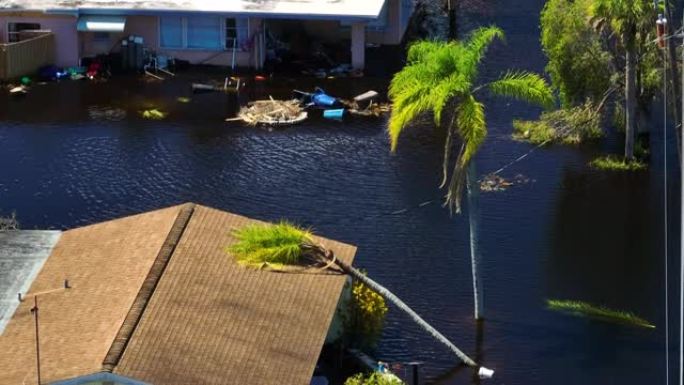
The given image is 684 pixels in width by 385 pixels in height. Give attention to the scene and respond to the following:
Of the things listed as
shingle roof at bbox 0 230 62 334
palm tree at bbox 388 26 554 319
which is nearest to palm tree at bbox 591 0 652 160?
palm tree at bbox 388 26 554 319

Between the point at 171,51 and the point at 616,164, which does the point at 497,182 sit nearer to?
the point at 616,164

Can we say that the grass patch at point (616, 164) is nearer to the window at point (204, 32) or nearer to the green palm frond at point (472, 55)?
the green palm frond at point (472, 55)

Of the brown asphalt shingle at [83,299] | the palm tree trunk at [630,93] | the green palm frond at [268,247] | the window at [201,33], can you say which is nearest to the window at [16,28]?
the window at [201,33]

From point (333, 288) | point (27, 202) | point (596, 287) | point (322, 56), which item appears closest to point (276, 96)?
point (322, 56)

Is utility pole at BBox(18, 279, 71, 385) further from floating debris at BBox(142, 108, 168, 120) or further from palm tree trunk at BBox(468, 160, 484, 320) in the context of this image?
floating debris at BBox(142, 108, 168, 120)

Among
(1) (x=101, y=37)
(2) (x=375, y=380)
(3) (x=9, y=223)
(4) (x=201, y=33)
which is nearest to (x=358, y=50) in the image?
(4) (x=201, y=33)

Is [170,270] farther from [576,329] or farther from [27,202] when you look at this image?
[27,202]
